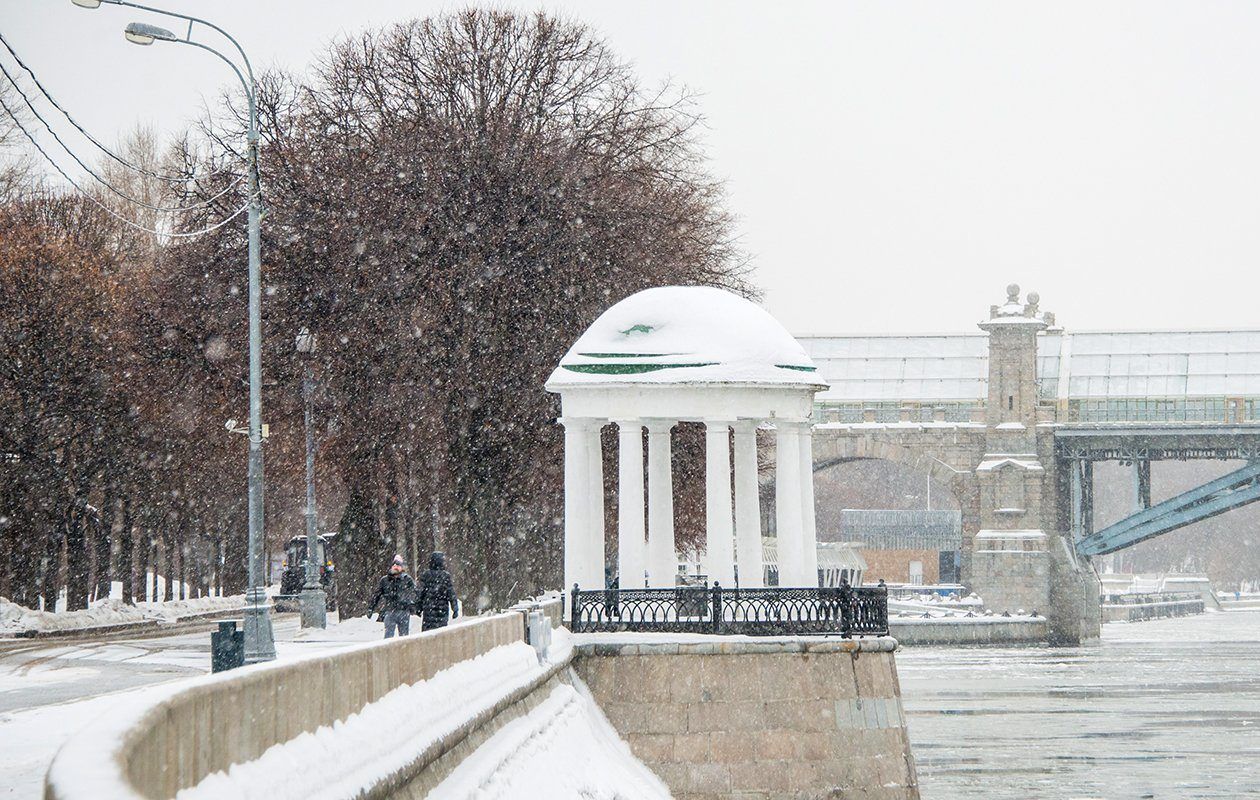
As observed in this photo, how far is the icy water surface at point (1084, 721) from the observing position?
30.2 m

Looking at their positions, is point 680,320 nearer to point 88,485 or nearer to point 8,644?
point 8,644

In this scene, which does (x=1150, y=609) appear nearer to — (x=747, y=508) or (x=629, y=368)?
(x=747, y=508)

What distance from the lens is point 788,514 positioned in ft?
77.5

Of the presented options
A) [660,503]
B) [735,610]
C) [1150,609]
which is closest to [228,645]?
[735,610]

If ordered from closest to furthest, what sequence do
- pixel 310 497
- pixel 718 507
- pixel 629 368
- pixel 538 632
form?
pixel 538 632 < pixel 629 368 < pixel 718 507 < pixel 310 497

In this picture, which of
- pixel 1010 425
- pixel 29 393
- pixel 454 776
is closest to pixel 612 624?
pixel 454 776

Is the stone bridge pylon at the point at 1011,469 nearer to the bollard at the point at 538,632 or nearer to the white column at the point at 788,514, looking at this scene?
the white column at the point at 788,514

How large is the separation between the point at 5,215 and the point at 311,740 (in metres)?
34.1

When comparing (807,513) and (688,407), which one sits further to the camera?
(807,513)

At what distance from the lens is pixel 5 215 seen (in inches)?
1572

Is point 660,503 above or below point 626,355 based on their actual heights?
below

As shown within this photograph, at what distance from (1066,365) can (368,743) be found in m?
67.4

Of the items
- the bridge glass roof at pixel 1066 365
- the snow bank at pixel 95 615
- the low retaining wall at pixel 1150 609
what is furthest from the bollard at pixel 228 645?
the low retaining wall at pixel 1150 609

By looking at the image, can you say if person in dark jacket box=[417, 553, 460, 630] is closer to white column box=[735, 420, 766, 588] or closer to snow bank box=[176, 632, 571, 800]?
white column box=[735, 420, 766, 588]
